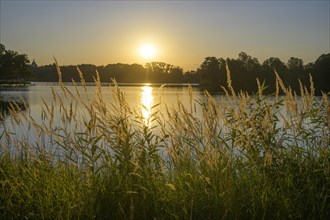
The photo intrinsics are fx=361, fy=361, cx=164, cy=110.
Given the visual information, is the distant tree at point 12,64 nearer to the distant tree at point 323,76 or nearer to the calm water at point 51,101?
the calm water at point 51,101

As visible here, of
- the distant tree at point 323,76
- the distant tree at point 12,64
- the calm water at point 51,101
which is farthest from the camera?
the distant tree at point 12,64

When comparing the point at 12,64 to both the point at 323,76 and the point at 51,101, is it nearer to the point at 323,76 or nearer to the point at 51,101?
the point at 323,76

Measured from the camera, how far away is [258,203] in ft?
14.1

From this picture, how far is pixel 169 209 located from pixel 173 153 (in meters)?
0.81

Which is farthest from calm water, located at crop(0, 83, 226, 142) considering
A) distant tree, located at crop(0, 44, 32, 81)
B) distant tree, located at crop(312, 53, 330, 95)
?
distant tree, located at crop(0, 44, 32, 81)

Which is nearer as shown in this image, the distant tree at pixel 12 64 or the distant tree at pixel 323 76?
the distant tree at pixel 323 76

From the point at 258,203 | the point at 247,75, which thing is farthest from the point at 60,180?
the point at 247,75

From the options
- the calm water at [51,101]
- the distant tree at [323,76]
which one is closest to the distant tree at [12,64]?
the calm water at [51,101]

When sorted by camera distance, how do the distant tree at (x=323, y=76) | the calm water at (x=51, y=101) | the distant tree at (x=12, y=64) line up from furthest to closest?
the distant tree at (x=12, y=64)
the distant tree at (x=323, y=76)
the calm water at (x=51, y=101)

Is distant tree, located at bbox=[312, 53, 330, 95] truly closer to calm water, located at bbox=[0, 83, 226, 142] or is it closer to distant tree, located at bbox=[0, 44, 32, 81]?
calm water, located at bbox=[0, 83, 226, 142]

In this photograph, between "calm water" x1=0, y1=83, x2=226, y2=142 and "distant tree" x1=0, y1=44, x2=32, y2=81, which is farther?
"distant tree" x1=0, y1=44, x2=32, y2=81

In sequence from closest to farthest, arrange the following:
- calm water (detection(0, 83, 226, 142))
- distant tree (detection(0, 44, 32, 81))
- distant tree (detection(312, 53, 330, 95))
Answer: calm water (detection(0, 83, 226, 142)), distant tree (detection(312, 53, 330, 95)), distant tree (detection(0, 44, 32, 81))

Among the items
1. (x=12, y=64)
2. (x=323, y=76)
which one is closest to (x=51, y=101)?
(x=323, y=76)

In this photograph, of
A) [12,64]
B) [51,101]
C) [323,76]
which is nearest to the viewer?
[51,101]
